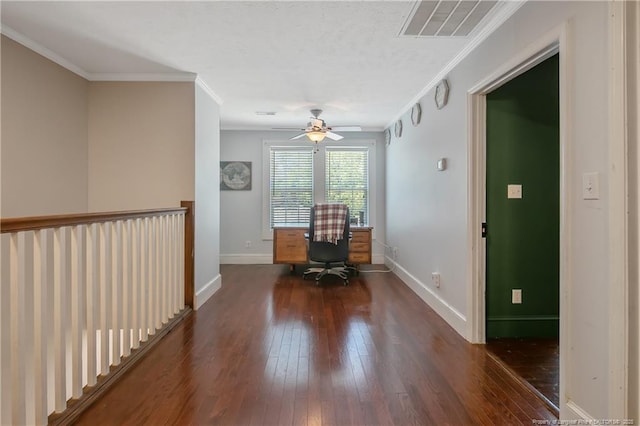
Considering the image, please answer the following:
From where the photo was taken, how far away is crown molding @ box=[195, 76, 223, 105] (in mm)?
3442

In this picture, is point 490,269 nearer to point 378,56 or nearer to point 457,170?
point 457,170

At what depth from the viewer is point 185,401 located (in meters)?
1.82

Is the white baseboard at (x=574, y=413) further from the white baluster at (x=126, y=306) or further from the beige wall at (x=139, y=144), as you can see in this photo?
the beige wall at (x=139, y=144)

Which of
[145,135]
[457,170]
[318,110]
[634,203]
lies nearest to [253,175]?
[318,110]

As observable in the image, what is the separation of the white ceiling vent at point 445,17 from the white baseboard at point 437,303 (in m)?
2.19

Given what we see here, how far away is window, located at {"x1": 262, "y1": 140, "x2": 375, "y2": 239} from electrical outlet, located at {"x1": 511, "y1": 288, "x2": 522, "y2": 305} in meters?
3.26

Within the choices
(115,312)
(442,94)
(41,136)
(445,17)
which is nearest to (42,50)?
(41,136)

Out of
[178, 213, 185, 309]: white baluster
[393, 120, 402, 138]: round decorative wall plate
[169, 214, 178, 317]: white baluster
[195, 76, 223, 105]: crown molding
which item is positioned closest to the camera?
[169, 214, 178, 317]: white baluster

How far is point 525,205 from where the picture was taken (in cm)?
267

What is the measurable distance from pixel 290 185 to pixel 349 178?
105 cm

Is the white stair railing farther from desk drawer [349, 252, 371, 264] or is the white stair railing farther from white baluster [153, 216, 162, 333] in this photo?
desk drawer [349, 252, 371, 264]

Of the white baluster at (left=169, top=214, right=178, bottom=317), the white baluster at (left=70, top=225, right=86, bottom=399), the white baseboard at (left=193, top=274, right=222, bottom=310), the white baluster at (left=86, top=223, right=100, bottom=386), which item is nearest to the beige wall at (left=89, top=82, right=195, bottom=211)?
the white baluster at (left=169, top=214, right=178, bottom=317)

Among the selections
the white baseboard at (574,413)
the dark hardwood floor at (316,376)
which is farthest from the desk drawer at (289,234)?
the white baseboard at (574,413)

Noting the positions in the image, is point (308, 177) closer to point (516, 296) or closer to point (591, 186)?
point (516, 296)
